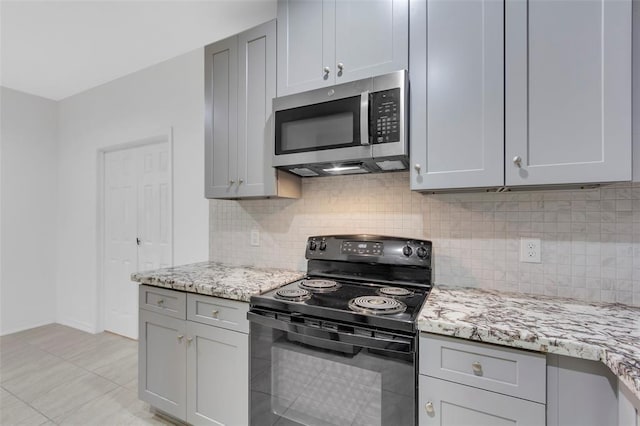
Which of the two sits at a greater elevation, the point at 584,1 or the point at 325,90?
the point at 584,1

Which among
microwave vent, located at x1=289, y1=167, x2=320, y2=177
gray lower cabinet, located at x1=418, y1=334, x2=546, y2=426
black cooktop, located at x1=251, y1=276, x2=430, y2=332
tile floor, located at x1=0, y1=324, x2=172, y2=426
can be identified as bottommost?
tile floor, located at x1=0, y1=324, x2=172, y2=426

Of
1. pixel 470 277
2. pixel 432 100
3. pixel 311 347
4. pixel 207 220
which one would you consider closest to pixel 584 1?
pixel 432 100

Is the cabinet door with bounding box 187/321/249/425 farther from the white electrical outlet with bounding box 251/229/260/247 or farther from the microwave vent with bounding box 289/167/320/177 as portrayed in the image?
the microwave vent with bounding box 289/167/320/177

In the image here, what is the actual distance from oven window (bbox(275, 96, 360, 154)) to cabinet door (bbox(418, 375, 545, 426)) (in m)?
1.07

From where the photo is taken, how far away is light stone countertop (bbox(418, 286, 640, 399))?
0.86 m

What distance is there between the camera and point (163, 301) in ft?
5.82

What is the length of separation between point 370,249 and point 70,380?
8.47 ft

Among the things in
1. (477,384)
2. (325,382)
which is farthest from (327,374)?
(477,384)

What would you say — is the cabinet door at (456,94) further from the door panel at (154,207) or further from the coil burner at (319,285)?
the door panel at (154,207)

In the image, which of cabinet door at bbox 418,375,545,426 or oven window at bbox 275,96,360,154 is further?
oven window at bbox 275,96,360,154

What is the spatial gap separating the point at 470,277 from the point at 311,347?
0.92m

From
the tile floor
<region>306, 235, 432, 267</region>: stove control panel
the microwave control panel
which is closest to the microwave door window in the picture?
the microwave control panel

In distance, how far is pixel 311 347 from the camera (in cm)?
127

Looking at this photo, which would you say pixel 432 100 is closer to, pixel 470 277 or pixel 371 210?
pixel 371 210
